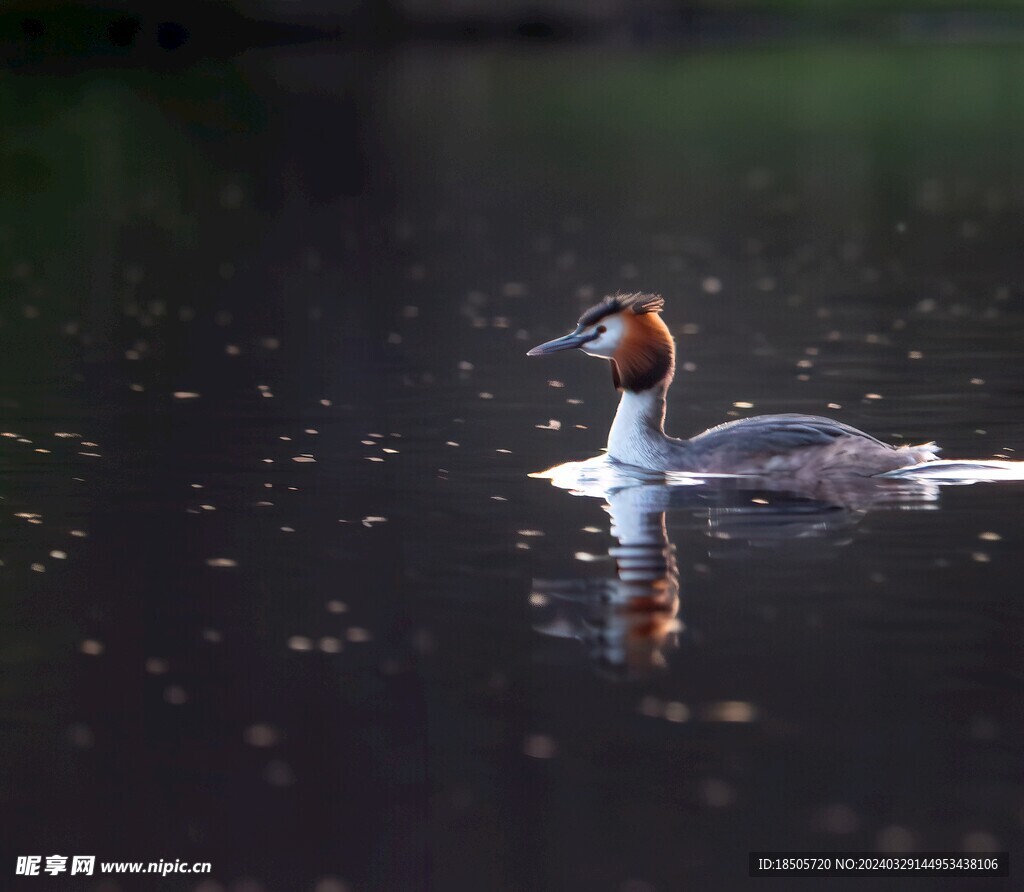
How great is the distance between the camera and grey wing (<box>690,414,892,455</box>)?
11.9 meters

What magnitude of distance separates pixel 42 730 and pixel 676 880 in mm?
2865

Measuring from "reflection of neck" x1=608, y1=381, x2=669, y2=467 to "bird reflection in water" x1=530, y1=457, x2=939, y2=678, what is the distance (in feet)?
0.41

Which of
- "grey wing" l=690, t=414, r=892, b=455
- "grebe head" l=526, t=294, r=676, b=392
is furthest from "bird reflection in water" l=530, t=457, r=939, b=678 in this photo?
"grebe head" l=526, t=294, r=676, b=392

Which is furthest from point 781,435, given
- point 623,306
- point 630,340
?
point 623,306

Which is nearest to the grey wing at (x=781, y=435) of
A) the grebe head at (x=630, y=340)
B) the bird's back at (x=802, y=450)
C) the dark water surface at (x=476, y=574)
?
the bird's back at (x=802, y=450)

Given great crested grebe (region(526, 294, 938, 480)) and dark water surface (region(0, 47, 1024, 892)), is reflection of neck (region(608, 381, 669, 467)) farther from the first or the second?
dark water surface (region(0, 47, 1024, 892))

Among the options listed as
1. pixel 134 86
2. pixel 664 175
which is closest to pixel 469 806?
pixel 664 175

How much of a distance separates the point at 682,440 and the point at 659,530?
175 centimetres

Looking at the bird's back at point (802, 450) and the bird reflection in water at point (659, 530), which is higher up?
the bird's back at point (802, 450)

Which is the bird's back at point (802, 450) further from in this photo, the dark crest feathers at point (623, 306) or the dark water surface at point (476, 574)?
the dark crest feathers at point (623, 306)

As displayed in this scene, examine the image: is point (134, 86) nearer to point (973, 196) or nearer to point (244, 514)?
point (973, 196)

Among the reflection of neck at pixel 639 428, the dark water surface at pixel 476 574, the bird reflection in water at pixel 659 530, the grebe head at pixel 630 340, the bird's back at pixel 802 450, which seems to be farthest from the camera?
the grebe head at pixel 630 340

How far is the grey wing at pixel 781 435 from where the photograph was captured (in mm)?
11875

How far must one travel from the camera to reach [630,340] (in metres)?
12.8
